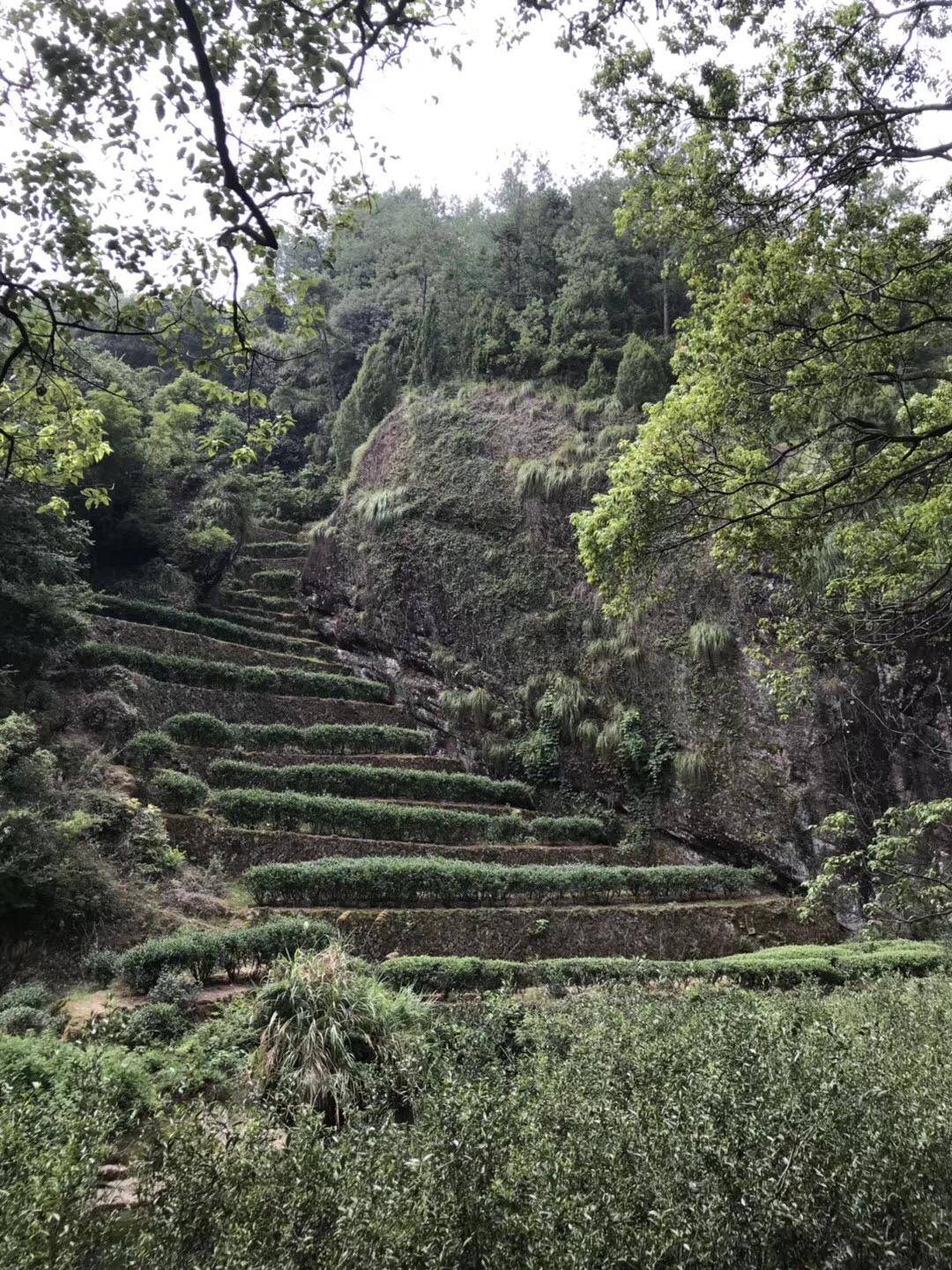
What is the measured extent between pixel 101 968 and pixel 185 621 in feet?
36.5

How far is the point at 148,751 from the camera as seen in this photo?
450 inches

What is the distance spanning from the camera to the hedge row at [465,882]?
9.55 metres

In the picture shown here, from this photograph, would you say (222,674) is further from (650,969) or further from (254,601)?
(650,969)

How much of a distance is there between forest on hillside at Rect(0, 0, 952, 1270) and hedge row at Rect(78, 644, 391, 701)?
9 centimetres

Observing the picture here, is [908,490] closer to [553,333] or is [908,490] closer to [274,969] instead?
[274,969]

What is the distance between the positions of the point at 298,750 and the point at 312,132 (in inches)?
474

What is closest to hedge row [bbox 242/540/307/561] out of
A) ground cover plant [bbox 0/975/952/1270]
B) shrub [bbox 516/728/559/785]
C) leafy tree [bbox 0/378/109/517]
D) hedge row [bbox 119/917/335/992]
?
shrub [bbox 516/728/559/785]

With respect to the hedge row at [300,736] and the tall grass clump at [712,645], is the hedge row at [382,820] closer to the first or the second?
the hedge row at [300,736]

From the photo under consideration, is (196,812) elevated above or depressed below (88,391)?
below

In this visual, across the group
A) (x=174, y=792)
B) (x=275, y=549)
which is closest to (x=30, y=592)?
(x=174, y=792)

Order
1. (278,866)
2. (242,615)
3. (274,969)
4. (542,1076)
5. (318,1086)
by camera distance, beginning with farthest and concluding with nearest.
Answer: (242,615)
(278,866)
(274,969)
(318,1086)
(542,1076)

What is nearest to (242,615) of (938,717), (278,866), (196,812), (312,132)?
(196,812)

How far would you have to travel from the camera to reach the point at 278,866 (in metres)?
9.50

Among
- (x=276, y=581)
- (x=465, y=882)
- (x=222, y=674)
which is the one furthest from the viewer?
(x=276, y=581)
